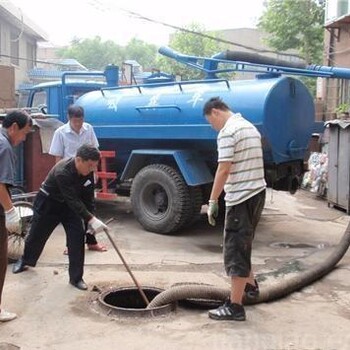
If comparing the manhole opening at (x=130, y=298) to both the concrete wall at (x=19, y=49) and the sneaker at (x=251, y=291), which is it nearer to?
the sneaker at (x=251, y=291)

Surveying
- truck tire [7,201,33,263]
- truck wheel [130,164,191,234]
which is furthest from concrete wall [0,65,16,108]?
truck tire [7,201,33,263]

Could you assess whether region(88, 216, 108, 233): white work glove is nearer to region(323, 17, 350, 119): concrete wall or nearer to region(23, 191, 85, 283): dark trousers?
region(23, 191, 85, 283): dark trousers

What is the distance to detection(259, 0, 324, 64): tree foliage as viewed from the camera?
2198cm

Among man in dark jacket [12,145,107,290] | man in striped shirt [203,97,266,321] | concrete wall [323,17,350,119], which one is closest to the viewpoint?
man in striped shirt [203,97,266,321]

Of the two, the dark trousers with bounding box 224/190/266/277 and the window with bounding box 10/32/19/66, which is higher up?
the window with bounding box 10/32/19/66

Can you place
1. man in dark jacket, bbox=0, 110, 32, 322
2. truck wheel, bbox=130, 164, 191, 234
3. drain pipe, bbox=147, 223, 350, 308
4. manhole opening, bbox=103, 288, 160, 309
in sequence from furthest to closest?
truck wheel, bbox=130, 164, 191, 234 < manhole opening, bbox=103, 288, 160, 309 < drain pipe, bbox=147, 223, 350, 308 < man in dark jacket, bbox=0, 110, 32, 322

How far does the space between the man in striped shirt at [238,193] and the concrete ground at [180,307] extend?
320mm

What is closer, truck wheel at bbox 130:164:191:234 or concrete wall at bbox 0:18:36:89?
truck wheel at bbox 130:164:191:234

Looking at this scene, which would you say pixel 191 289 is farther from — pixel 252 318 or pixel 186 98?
pixel 186 98

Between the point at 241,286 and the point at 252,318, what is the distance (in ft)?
0.98

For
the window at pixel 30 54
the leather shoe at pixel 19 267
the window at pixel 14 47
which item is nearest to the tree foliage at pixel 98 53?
the window at pixel 30 54

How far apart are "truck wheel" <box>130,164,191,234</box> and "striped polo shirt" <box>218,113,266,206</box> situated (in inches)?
118

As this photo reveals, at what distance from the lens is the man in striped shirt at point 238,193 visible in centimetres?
414

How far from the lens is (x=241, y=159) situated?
4180mm
